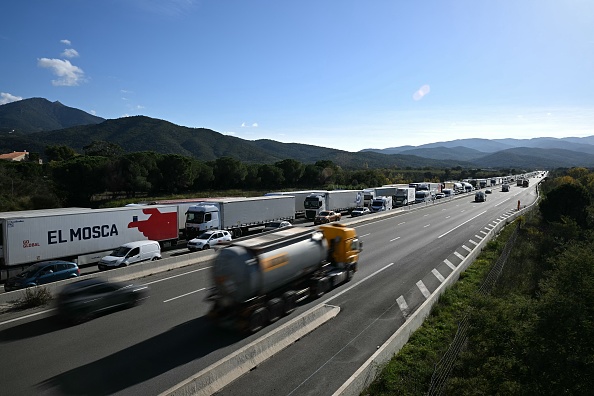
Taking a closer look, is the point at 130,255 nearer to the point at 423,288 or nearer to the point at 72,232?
the point at 72,232

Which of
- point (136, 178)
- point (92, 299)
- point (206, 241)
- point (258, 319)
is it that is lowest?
point (258, 319)

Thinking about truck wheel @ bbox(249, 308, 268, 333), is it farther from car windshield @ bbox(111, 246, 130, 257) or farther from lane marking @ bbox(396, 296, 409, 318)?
car windshield @ bbox(111, 246, 130, 257)

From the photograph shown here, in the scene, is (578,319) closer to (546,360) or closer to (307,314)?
(546,360)

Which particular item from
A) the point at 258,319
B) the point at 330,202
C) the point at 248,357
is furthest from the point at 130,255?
the point at 330,202

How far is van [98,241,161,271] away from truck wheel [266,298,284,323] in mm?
11578

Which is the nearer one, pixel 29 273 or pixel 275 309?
pixel 275 309

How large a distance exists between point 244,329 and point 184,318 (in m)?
3.05

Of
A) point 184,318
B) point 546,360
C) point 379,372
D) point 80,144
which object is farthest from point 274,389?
point 80,144

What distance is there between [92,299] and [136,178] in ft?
177

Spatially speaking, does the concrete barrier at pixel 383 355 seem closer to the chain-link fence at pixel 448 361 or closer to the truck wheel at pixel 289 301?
the chain-link fence at pixel 448 361

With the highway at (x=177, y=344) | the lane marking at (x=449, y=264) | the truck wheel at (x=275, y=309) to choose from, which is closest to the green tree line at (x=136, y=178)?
the highway at (x=177, y=344)

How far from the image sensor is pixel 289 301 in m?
14.1

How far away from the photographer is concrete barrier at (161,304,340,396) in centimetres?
858

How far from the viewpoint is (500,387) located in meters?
9.95
